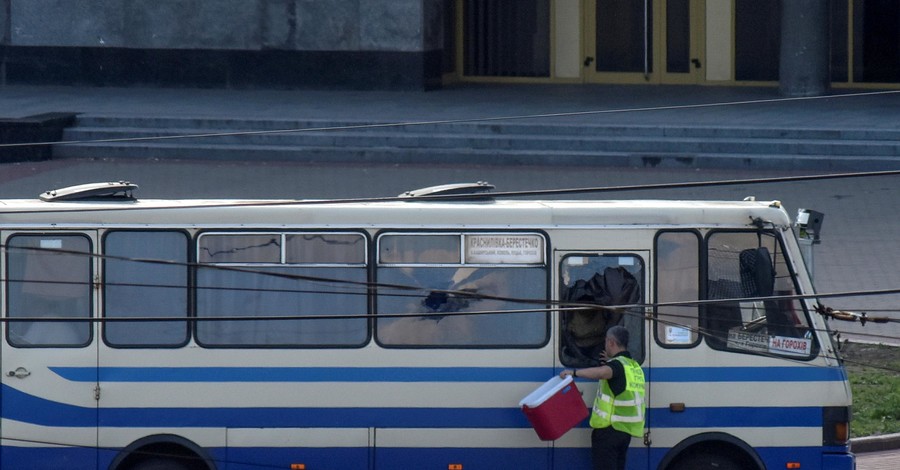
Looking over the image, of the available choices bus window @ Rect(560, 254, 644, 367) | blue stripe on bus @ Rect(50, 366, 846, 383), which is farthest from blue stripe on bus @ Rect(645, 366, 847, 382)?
bus window @ Rect(560, 254, 644, 367)

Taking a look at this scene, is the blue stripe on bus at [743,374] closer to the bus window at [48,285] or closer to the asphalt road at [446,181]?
the bus window at [48,285]

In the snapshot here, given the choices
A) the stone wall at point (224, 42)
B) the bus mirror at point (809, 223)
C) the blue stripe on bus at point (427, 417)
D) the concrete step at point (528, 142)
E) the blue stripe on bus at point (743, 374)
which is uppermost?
the stone wall at point (224, 42)

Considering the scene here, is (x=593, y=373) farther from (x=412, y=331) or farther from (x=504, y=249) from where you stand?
(x=412, y=331)

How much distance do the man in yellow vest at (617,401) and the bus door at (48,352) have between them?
3.53 m

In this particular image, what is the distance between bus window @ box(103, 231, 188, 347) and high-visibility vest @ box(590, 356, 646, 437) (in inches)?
118

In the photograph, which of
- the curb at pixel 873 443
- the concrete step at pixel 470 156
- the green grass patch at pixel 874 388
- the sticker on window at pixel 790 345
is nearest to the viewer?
the sticker on window at pixel 790 345

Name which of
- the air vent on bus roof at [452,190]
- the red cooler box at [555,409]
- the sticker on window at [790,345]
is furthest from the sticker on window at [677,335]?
the air vent on bus roof at [452,190]

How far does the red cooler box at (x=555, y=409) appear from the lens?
31.3 ft

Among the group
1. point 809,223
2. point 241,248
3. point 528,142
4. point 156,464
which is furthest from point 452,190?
point 528,142

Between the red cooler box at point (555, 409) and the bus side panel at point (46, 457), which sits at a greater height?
the red cooler box at point (555, 409)

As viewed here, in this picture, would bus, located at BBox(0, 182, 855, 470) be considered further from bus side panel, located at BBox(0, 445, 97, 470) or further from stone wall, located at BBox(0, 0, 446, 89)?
stone wall, located at BBox(0, 0, 446, 89)

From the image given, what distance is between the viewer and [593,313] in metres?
9.88

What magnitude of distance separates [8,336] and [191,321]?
50.1 inches

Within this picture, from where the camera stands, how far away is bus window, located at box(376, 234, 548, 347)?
987 centimetres
